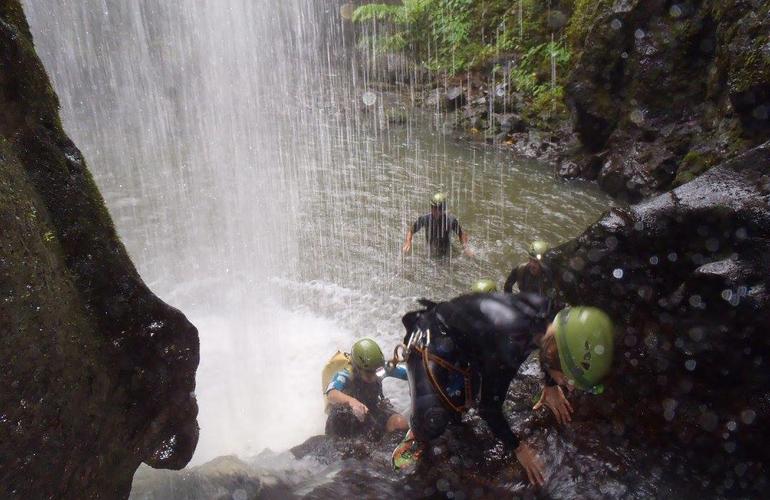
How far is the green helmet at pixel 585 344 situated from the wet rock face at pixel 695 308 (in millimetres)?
847

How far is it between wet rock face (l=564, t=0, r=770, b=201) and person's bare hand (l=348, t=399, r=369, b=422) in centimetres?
744

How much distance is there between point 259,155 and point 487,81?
928 cm

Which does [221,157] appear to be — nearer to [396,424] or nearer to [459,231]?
[459,231]

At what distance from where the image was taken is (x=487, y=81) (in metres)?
18.2

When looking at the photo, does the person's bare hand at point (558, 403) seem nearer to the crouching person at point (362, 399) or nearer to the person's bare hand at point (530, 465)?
the person's bare hand at point (530, 465)

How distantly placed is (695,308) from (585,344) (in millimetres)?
1038

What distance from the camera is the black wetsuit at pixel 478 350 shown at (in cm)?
273

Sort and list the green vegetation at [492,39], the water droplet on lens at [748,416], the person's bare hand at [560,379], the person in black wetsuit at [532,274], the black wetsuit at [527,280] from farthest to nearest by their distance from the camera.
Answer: the green vegetation at [492,39] → the person in black wetsuit at [532,274] → the black wetsuit at [527,280] → the person's bare hand at [560,379] → the water droplet on lens at [748,416]

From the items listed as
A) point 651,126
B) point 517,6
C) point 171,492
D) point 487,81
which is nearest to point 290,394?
point 171,492

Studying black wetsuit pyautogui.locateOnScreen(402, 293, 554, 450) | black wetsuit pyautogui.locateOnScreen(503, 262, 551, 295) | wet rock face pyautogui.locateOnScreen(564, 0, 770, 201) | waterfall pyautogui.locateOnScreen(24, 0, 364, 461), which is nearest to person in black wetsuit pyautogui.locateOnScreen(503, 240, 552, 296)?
black wetsuit pyautogui.locateOnScreen(503, 262, 551, 295)

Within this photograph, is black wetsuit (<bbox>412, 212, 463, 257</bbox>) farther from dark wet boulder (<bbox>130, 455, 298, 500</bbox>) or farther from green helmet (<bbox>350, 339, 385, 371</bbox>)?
dark wet boulder (<bbox>130, 455, 298, 500</bbox>)

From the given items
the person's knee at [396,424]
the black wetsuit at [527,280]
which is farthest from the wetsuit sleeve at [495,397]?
the black wetsuit at [527,280]

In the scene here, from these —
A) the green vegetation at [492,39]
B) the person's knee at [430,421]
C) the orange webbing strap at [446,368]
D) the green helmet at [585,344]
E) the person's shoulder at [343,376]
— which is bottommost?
the person's shoulder at [343,376]

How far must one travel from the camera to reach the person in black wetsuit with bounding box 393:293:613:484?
2541mm
